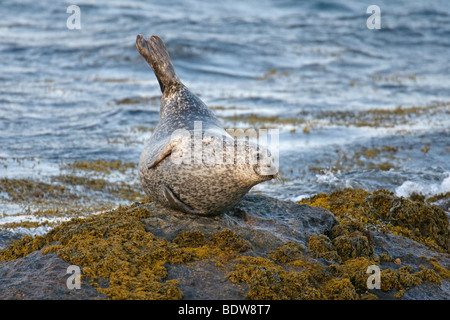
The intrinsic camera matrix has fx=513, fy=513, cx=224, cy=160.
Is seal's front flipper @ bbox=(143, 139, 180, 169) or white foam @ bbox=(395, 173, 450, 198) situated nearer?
seal's front flipper @ bbox=(143, 139, 180, 169)

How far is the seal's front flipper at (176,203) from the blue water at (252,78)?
315 centimetres

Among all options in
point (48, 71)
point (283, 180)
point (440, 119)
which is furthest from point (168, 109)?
point (48, 71)

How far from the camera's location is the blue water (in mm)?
9148

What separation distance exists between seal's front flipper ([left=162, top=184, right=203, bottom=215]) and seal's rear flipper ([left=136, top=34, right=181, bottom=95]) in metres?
1.87

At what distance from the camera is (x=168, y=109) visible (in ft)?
17.3

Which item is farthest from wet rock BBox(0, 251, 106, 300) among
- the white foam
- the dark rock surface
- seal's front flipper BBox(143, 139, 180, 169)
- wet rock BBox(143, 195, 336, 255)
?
the white foam

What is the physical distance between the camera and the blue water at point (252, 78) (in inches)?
360

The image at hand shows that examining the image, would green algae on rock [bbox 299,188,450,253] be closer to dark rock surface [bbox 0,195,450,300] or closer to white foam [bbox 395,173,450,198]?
dark rock surface [bbox 0,195,450,300]

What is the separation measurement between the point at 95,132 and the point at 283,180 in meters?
4.60

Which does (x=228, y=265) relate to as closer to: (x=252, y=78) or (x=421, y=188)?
(x=421, y=188)

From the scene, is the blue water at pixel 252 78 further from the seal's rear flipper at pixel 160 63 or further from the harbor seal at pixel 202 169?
the harbor seal at pixel 202 169

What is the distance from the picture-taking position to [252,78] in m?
16.9

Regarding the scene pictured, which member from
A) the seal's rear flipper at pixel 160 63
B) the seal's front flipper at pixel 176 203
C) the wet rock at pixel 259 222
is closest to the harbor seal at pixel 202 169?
the seal's front flipper at pixel 176 203

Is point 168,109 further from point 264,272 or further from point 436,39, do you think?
point 436,39
